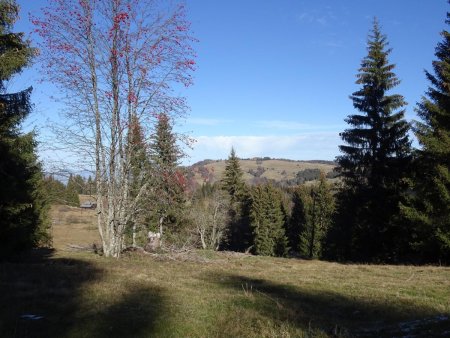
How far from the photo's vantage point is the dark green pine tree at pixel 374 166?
24688mm

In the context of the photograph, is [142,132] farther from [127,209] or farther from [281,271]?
[281,271]

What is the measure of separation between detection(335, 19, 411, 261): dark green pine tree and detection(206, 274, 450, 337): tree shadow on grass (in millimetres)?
15143

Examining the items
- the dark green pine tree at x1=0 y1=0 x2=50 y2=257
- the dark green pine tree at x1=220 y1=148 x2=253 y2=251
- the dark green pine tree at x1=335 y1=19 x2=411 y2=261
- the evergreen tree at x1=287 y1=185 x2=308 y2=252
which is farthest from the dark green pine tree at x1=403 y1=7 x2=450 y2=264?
the evergreen tree at x1=287 y1=185 x2=308 y2=252

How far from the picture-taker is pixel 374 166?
2547 cm

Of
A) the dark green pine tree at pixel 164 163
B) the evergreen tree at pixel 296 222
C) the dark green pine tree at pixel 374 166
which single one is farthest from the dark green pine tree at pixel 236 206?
the dark green pine tree at pixel 164 163

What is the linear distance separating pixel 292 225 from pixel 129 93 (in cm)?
5436

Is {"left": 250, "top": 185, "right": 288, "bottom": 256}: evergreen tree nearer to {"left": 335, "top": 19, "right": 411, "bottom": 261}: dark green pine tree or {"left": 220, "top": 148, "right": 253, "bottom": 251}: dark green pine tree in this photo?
{"left": 220, "top": 148, "right": 253, "bottom": 251}: dark green pine tree

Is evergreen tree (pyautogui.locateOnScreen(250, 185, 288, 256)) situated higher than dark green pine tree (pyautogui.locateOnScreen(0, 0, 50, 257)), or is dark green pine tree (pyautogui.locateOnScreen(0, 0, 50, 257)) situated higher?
dark green pine tree (pyautogui.locateOnScreen(0, 0, 50, 257))

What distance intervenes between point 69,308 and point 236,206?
48371 millimetres

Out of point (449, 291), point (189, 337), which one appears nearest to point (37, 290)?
point (189, 337)

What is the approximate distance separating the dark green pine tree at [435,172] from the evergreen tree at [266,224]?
32.0m

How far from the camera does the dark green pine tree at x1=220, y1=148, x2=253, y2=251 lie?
55.4 metres

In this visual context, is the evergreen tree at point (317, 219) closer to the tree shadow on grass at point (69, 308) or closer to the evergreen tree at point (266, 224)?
the evergreen tree at point (266, 224)

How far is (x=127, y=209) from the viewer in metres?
16.3
